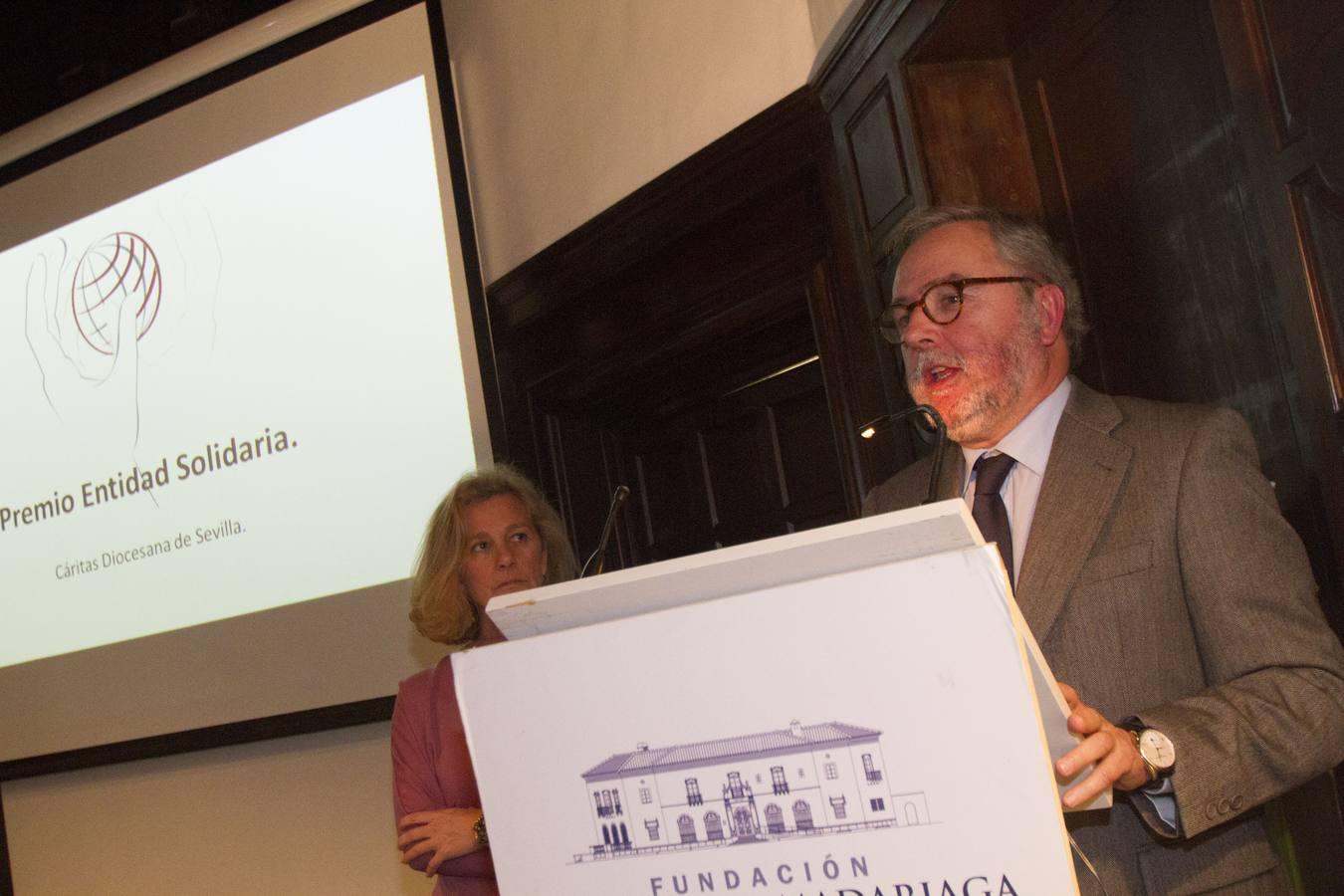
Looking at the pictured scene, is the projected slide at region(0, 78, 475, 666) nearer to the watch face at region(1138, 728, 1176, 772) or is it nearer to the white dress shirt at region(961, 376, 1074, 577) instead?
the white dress shirt at region(961, 376, 1074, 577)

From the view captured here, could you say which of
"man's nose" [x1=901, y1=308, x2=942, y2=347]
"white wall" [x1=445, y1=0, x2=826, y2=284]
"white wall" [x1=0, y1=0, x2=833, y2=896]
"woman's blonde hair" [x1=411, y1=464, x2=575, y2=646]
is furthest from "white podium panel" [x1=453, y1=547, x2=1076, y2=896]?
"white wall" [x1=0, y1=0, x2=833, y2=896]

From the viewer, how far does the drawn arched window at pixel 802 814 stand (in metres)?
1.08

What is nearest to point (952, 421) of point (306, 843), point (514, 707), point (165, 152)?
point (514, 707)

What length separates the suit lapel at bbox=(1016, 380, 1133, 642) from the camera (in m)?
1.70

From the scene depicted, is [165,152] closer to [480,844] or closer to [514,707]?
[480,844]

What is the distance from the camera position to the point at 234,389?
3.83 meters

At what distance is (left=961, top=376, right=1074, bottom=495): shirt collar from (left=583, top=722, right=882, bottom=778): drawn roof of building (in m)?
0.94

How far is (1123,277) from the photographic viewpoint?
243 centimetres

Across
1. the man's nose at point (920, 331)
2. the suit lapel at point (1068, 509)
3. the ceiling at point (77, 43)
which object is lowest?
the suit lapel at point (1068, 509)

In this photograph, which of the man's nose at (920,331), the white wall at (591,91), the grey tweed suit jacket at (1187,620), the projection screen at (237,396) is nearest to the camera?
the grey tweed suit jacket at (1187,620)

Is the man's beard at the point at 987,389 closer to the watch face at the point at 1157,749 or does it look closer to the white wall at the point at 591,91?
the watch face at the point at 1157,749

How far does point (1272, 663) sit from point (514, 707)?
945 mm

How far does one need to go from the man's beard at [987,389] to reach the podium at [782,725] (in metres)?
0.82

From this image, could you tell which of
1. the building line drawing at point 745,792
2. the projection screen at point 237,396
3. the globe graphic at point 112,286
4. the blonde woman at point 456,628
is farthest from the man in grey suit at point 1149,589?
the globe graphic at point 112,286
